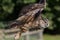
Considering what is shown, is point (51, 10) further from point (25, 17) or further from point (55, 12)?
point (25, 17)

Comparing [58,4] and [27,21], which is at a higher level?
[27,21]

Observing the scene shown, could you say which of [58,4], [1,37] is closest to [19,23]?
[1,37]

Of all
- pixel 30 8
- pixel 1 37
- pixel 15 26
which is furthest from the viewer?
pixel 1 37

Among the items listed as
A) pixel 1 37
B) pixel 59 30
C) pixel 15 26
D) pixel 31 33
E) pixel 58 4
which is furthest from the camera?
pixel 59 30

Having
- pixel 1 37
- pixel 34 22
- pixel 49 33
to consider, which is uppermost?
pixel 34 22

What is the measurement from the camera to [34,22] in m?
2.33

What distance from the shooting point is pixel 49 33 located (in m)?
18.6

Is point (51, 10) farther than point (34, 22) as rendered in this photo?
Yes

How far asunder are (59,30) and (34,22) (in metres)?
16.2

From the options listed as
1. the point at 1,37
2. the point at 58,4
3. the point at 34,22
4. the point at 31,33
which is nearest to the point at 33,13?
the point at 34,22

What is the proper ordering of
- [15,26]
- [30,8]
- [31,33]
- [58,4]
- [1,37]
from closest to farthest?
1. [15,26]
2. [30,8]
3. [1,37]
4. [31,33]
5. [58,4]

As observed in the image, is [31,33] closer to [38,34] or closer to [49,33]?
[38,34]

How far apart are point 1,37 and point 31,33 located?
3.23m

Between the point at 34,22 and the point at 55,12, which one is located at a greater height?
the point at 34,22
